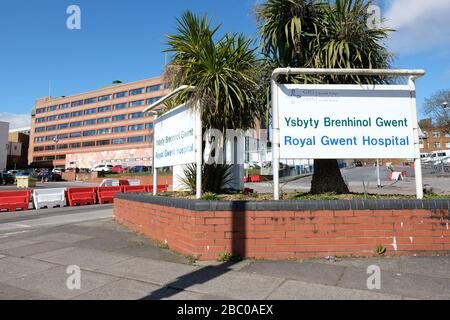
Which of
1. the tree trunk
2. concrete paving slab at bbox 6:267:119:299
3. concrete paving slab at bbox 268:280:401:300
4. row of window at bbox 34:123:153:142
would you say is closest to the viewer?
concrete paving slab at bbox 268:280:401:300

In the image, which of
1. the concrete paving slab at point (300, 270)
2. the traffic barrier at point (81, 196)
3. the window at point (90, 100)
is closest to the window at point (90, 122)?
the window at point (90, 100)

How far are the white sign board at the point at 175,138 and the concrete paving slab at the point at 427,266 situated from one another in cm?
393

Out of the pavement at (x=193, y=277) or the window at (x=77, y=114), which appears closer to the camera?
the pavement at (x=193, y=277)

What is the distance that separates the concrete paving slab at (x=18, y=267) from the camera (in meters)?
5.21

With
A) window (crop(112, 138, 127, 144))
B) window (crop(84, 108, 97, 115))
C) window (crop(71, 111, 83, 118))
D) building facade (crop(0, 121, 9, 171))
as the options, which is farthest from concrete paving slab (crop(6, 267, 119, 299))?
window (crop(71, 111, 83, 118))

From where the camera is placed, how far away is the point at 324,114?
6141 millimetres

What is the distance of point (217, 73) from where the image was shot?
673 centimetres

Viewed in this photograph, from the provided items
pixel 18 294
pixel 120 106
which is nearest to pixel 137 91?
pixel 120 106

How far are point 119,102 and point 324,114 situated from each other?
81854 mm

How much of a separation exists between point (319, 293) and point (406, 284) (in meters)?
1.18

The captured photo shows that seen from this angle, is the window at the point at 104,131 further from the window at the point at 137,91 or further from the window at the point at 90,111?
the window at the point at 137,91

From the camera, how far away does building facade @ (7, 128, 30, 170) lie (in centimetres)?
9188

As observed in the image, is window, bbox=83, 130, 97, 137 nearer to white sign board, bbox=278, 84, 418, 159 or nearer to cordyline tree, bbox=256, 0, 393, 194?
cordyline tree, bbox=256, 0, 393, 194
